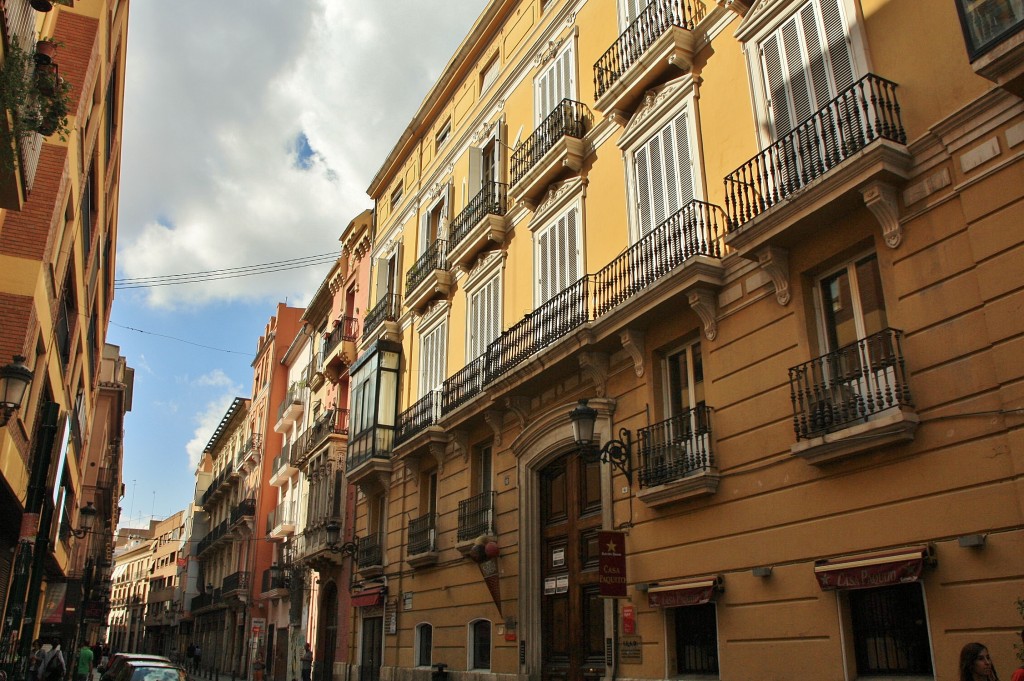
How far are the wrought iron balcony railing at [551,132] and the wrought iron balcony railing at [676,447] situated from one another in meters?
6.41

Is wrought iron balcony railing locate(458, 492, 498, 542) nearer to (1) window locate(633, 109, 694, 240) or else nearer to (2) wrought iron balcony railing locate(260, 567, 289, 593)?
(1) window locate(633, 109, 694, 240)

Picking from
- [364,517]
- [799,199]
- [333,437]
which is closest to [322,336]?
[333,437]

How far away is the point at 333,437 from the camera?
2983cm

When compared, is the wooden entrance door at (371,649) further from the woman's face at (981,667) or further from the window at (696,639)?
the woman's face at (981,667)

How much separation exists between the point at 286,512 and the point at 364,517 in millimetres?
14433

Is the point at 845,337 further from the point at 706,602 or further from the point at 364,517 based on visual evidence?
the point at 364,517

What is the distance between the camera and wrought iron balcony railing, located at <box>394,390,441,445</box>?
20.5 metres

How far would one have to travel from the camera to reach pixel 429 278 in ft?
71.8

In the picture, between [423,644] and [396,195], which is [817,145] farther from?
[396,195]

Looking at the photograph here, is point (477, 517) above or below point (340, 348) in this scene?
below

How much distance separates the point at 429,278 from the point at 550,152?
6.84 metres

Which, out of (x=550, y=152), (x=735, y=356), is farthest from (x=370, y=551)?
(x=735, y=356)

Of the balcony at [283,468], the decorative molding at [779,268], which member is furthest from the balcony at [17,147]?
the balcony at [283,468]

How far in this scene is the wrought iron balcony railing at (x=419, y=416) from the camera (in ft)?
67.2
